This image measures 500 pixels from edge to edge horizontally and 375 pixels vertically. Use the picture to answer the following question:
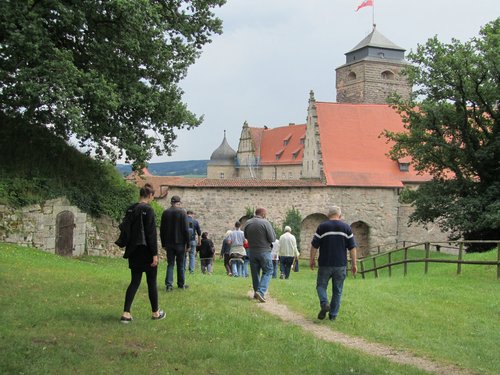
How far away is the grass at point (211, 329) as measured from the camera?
6.07 m

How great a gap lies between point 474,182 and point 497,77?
4392 millimetres

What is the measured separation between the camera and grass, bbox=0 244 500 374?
607 centimetres

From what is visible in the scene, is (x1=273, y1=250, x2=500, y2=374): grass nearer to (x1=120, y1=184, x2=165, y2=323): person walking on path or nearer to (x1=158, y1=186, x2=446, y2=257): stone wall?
(x1=120, y1=184, x2=165, y2=323): person walking on path

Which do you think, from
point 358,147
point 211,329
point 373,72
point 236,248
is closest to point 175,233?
point 211,329

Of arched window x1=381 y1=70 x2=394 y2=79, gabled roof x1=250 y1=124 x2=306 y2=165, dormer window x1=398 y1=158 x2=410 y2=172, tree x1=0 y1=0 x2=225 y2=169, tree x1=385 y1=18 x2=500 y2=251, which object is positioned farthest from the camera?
arched window x1=381 y1=70 x2=394 y2=79

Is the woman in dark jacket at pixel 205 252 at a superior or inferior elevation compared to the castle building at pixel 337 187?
inferior

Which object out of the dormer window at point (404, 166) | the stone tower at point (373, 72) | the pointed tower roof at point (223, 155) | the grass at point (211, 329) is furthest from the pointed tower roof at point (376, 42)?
the grass at point (211, 329)

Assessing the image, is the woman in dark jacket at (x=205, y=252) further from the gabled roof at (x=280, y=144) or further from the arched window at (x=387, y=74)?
the arched window at (x=387, y=74)

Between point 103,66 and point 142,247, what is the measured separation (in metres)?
10.0

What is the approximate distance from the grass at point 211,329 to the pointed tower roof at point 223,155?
2452 inches

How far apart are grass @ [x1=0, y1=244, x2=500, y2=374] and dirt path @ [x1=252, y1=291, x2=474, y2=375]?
0.23 meters

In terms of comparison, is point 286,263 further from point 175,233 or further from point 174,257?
point 175,233

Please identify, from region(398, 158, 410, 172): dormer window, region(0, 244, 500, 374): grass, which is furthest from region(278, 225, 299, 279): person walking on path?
region(398, 158, 410, 172): dormer window

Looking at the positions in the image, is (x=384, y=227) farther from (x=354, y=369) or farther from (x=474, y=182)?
(x=354, y=369)
